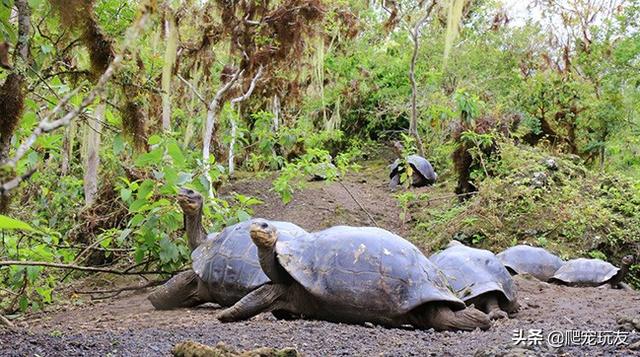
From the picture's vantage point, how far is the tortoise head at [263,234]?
4.81 m

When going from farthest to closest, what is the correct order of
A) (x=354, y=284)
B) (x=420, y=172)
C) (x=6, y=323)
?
(x=420, y=172) < (x=354, y=284) < (x=6, y=323)

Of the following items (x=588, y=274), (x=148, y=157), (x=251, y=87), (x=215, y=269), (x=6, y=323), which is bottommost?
(x=588, y=274)

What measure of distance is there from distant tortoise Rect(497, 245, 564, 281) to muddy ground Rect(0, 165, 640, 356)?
27.5 inches

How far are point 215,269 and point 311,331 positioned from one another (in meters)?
1.64

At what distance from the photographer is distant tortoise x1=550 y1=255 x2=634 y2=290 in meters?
7.69

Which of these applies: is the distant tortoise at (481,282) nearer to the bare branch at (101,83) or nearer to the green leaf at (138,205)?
the green leaf at (138,205)

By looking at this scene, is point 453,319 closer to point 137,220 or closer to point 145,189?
point 145,189

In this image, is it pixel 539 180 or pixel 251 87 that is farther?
pixel 251 87

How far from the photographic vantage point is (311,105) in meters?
18.8

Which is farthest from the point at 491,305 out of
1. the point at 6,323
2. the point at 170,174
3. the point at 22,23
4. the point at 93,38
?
the point at 22,23

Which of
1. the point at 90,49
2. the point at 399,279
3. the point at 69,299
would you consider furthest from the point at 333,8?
the point at 90,49

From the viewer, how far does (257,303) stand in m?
5.00

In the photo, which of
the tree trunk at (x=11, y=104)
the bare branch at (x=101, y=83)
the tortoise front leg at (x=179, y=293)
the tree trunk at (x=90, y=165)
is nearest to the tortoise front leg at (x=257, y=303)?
the tortoise front leg at (x=179, y=293)

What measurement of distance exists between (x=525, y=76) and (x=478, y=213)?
334 inches
